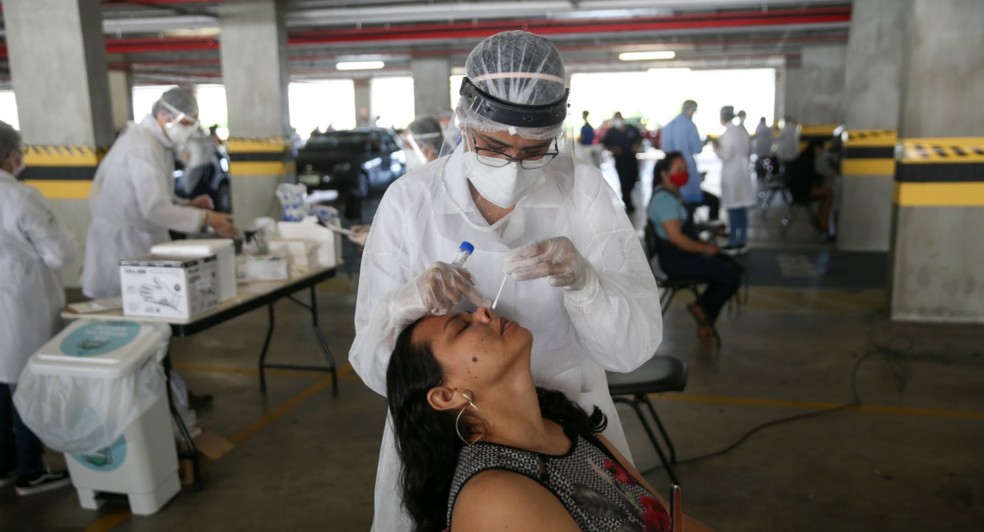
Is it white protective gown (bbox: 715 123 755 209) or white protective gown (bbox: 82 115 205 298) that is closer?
white protective gown (bbox: 82 115 205 298)

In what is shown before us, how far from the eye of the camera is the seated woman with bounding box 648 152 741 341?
4.63m

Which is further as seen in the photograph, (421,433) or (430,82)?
(430,82)

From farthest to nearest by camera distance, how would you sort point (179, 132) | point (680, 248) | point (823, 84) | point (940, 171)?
1. point (823, 84)
2. point (940, 171)
3. point (680, 248)
4. point (179, 132)

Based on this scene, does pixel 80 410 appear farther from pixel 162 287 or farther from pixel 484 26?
pixel 484 26

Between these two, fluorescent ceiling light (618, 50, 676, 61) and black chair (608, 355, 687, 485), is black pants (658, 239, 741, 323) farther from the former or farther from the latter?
fluorescent ceiling light (618, 50, 676, 61)

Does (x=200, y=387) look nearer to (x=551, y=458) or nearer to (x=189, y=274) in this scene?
(x=189, y=274)

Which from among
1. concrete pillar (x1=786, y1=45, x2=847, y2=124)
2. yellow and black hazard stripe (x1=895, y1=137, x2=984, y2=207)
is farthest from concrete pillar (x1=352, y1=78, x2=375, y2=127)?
yellow and black hazard stripe (x1=895, y1=137, x2=984, y2=207)

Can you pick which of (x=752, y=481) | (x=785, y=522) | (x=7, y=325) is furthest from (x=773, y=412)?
(x=7, y=325)

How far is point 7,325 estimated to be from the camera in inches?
118

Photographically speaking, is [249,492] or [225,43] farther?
[225,43]

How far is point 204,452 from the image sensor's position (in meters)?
3.29

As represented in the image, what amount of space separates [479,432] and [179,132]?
2.84 meters

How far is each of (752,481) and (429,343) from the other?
7.07ft

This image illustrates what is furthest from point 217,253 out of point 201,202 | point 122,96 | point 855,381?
point 122,96
